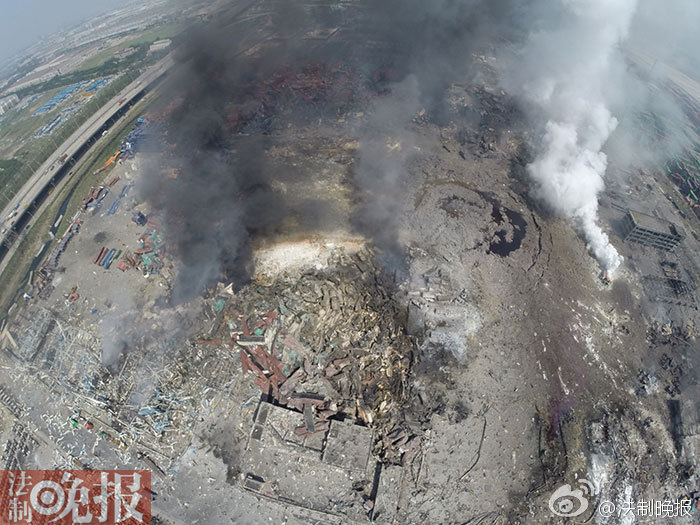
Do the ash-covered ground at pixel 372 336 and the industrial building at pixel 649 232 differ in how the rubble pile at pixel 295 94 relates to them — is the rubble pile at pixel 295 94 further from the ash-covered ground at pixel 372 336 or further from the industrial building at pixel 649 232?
the industrial building at pixel 649 232

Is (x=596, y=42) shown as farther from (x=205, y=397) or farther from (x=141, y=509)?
(x=141, y=509)

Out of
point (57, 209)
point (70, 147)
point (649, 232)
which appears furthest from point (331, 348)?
point (70, 147)

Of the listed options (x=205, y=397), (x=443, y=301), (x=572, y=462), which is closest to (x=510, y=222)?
(x=443, y=301)

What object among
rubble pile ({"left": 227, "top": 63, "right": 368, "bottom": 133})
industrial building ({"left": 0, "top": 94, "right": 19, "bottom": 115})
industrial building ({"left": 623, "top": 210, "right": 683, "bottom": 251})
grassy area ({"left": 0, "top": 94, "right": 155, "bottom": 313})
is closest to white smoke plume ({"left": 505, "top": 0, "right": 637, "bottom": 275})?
industrial building ({"left": 623, "top": 210, "right": 683, "bottom": 251})

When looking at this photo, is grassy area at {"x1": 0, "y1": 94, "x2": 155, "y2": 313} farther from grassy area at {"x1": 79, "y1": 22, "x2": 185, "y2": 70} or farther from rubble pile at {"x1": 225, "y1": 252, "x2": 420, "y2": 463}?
grassy area at {"x1": 79, "y1": 22, "x2": 185, "y2": 70}

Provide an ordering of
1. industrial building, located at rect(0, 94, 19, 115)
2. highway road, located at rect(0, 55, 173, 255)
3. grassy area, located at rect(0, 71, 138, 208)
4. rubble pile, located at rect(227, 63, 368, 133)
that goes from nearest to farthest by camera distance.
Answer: highway road, located at rect(0, 55, 173, 255) → rubble pile, located at rect(227, 63, 368, 133) → grassy area, located at rect(0, 71, 138, 208) → industrial building, located at rect(0, 94, 19, 115)

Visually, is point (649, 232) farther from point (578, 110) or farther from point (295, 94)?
point (295, 94)
